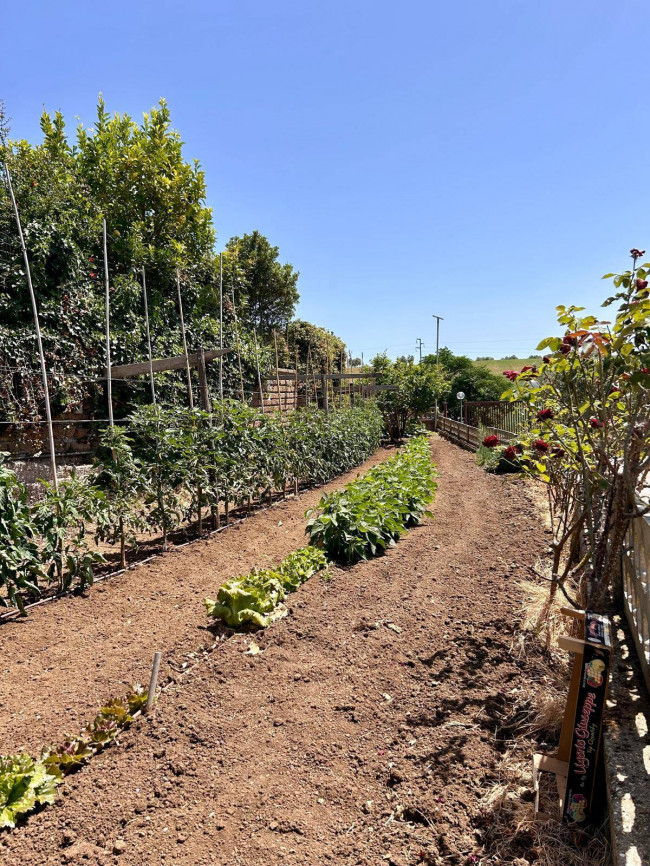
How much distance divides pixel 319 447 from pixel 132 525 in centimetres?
472

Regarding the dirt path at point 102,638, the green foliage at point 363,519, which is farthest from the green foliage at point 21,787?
the green foliage at point 363,519

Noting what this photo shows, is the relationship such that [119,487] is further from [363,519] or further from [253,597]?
[363,519]

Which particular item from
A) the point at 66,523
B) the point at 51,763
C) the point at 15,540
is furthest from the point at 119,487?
the point at 51,763

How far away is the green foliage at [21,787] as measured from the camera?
1854 mm

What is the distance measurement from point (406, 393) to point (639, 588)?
14.6 meters

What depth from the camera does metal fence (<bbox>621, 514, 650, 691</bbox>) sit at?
7.74 feet

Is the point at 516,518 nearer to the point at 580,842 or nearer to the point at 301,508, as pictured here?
the point at 301,508

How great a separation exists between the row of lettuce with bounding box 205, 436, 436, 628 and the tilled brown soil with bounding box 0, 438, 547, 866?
181 millimetres

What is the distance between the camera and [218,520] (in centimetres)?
602

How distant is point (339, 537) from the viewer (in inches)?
183

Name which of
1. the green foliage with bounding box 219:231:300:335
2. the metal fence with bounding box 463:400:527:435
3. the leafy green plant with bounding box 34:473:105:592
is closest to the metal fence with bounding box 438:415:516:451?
the metal fence with bounding box 463:400:527:435

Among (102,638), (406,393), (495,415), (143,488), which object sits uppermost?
(406,393)

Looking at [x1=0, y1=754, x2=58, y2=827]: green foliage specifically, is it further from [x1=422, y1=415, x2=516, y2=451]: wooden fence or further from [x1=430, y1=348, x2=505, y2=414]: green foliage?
[x1=430, y1=348, x2=505, y2=414]: green foliage

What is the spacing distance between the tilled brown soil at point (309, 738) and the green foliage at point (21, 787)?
69 millimetres
